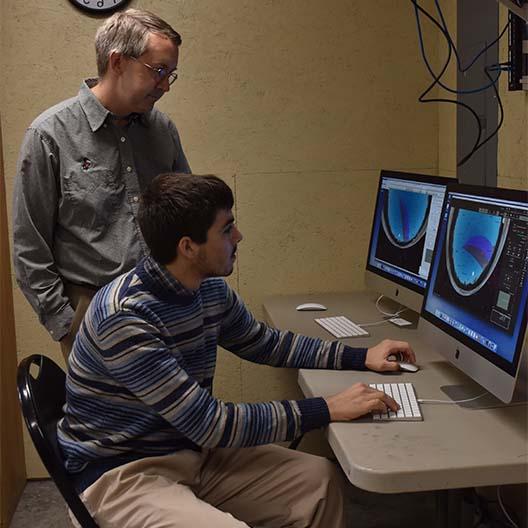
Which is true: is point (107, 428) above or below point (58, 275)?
below

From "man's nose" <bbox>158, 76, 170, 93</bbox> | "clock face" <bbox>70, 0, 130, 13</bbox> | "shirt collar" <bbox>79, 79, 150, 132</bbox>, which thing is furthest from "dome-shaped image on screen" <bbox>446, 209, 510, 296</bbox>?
"clock face" <bbox>70, 0, 130, 13</bbox>

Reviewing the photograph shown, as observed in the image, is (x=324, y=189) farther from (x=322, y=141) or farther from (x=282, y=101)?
(x=282, y=101)

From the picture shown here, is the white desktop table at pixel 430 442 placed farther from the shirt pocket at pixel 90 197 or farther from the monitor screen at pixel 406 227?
the shirt pocket at pixel 90 197

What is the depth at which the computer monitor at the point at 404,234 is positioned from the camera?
2.46 meters

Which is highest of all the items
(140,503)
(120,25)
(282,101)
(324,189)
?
(120,25)

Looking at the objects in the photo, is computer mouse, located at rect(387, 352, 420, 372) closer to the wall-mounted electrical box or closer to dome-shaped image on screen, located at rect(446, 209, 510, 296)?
dome-shaped image on screen, located at rect(446, 209, 510, 296)

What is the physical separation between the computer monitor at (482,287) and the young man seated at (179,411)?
0.24 m

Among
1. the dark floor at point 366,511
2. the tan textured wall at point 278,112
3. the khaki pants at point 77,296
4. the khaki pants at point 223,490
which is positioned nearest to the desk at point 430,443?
the khaki pants at point 223,490

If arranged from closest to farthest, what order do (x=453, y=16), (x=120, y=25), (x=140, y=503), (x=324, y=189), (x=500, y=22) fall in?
1. (x=140, y=503)
2. (x=120, y=25)
3. (x=500, y=22)
4. (x=453, y=16)
5. (x=324, y=189)

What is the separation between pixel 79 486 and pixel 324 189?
6.06 ft

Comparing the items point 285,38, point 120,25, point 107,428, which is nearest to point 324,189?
point 285,38

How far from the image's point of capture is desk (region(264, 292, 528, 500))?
1459 mm

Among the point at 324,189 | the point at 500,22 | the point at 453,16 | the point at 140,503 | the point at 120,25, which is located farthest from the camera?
the point at 324,189

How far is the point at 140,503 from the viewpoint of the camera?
1.73 meters
